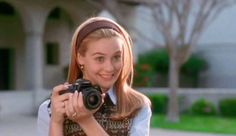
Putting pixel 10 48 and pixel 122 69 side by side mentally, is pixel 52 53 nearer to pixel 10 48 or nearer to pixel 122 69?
pixel 10 48

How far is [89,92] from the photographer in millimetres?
1910

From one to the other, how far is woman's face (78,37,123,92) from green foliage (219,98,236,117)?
61.0ft

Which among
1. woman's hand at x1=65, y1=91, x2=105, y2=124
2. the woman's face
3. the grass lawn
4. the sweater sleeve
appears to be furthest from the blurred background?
woman's hand at x1=65, y1=91, x2=105, y2=124

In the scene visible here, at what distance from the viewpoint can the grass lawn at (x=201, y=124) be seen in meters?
15.7

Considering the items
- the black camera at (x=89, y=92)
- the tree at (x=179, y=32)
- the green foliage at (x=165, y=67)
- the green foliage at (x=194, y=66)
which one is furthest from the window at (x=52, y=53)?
the black camera at (x=89, y=92)

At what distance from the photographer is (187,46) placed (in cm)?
1792

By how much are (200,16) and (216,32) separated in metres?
14.6

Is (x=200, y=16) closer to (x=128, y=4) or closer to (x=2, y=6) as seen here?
(x=128, y=4)

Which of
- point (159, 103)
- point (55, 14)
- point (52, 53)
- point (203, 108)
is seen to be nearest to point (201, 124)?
point (203, 108)

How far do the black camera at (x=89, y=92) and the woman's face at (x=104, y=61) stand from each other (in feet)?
0.44

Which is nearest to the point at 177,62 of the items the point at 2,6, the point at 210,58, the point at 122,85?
the point at 2,6

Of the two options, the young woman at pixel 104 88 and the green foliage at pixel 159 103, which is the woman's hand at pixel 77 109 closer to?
the young woman at pixel 104 88

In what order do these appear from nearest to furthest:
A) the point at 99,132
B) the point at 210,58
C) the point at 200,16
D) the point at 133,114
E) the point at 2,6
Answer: the point at 99,132
the point at 133,114
the point at 200,16
the point at 2,6
the point at 210,58

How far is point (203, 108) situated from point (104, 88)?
60.4 feet
